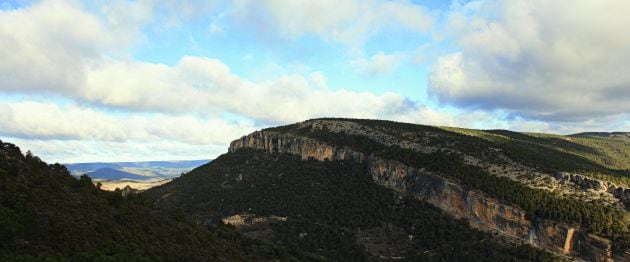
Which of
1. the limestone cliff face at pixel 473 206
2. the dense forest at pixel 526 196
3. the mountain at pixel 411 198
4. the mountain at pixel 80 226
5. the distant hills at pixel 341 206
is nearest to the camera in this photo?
the mountain at pixel 80 226

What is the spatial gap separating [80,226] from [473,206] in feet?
339

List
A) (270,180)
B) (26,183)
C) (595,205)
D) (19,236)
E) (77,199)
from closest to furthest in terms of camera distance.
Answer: (19,236), (26,183), (77,199), (595,205), (270,180)

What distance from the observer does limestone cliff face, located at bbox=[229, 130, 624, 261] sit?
347ft

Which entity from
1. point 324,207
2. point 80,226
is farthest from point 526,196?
point 80,226

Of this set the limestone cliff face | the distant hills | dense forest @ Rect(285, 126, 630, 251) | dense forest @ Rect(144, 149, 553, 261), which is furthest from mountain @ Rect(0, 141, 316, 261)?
dense forest @ Rect(285, 126, 630, 251)

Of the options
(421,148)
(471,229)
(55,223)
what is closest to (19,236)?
(55,223)

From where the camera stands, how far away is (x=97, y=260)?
3600cm

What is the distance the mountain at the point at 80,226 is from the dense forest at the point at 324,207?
180 ft

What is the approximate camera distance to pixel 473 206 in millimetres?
124000

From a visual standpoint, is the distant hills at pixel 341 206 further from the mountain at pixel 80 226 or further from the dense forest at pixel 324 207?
the dense forest at pixel 324 207

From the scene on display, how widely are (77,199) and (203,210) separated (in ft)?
344

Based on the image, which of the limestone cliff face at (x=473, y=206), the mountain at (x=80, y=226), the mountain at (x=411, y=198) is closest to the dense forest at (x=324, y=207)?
the mountain at (x=411, y=198)

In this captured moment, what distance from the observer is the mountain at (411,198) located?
109750mm

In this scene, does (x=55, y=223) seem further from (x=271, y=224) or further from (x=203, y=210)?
(x=203, y=210)
